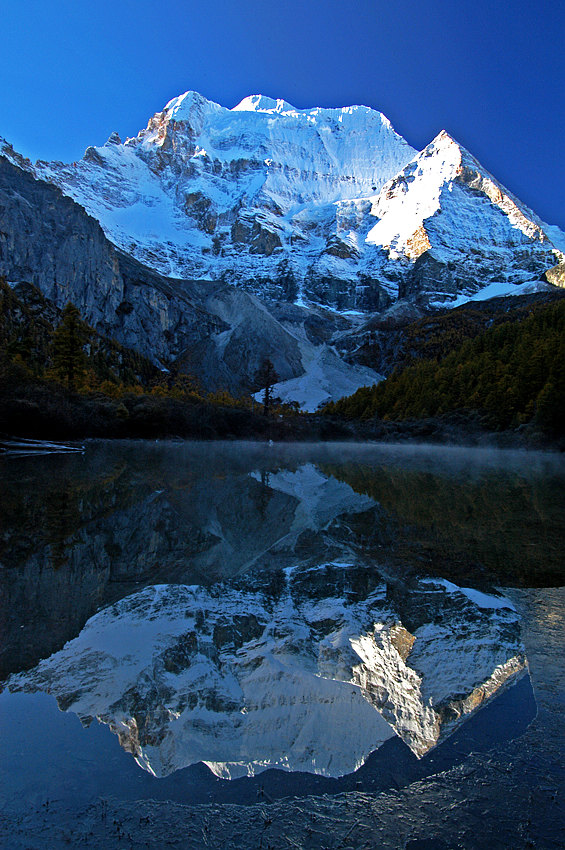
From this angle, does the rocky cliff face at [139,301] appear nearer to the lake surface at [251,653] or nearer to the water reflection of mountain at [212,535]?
the water reflection of mountain at [212,535]

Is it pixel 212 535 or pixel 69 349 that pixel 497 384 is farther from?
pixel 212 535

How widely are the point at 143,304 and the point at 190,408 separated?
8207 cm

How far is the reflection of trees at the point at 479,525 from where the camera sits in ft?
19.2

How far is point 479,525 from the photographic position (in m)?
8.28

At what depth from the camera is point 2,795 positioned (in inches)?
84.7

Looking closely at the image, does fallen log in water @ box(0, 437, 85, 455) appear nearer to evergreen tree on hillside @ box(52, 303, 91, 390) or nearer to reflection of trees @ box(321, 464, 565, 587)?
reflection of trees @ box(321, 464, 565, 587)

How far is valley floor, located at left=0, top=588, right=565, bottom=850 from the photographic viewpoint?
1.93m

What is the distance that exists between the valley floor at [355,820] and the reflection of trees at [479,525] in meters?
3.31

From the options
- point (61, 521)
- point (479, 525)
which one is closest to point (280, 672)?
point (61, 521)

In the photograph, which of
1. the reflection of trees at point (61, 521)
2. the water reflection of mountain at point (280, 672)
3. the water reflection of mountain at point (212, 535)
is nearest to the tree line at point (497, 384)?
the water reflection of mountain at point (212, 535)

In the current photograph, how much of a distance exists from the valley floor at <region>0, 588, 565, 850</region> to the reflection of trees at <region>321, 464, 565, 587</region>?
3.31 metres

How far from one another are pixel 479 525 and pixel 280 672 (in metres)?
6.00

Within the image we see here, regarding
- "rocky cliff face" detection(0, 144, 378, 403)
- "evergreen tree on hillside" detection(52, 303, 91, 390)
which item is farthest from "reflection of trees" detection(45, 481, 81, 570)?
"rocky cliff face" detection(0, 144, 378, 403)

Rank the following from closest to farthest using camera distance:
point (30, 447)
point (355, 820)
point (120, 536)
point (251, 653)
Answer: point (355, 820)
point (251, 653)
point (120, 536)
point (30, 447)
